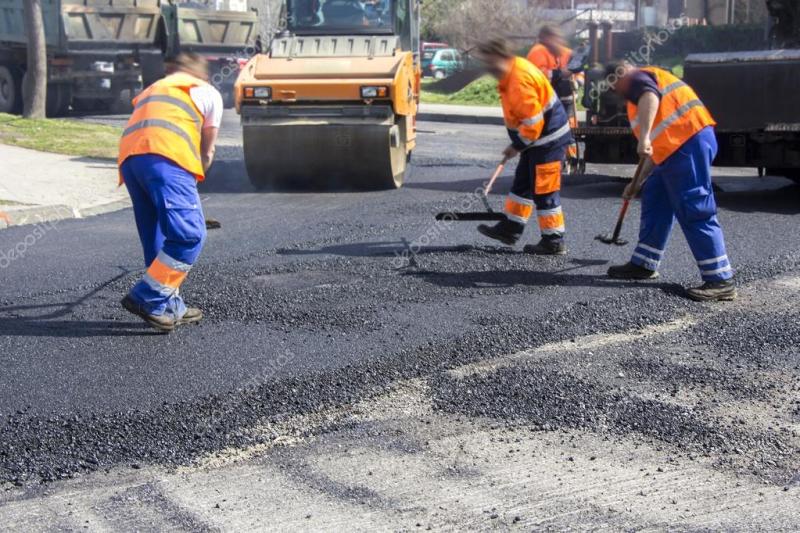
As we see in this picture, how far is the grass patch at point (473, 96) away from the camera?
26.1 m

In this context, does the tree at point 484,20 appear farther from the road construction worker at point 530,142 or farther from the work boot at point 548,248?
the work boot at point 548,248

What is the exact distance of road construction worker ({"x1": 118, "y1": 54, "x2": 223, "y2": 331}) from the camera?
577cm

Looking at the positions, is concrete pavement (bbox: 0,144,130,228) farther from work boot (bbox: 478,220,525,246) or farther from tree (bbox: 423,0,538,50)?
tree (bbox: 423,0,538,50)

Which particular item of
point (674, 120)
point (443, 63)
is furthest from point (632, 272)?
point (443, 63)

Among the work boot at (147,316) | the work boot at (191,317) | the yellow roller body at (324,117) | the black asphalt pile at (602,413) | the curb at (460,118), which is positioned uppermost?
the yellow roller body at (324,117)

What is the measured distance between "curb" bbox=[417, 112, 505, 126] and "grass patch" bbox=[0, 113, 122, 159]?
730cm

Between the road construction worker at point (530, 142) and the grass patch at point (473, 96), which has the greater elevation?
the road construction worker at point (530, 142)

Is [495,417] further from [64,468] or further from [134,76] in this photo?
[134,76]

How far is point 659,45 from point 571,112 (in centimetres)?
1976

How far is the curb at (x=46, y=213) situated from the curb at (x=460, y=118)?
12164 mm

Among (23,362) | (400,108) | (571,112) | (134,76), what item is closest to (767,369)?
(23,362)

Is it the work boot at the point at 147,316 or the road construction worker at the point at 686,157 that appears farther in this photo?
the road construction worker at the point at 686,157

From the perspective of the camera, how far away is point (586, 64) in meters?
13.8

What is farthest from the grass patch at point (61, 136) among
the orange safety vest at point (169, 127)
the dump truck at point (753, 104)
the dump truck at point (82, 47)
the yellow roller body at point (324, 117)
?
the orange safety vest at point (169, 127)
